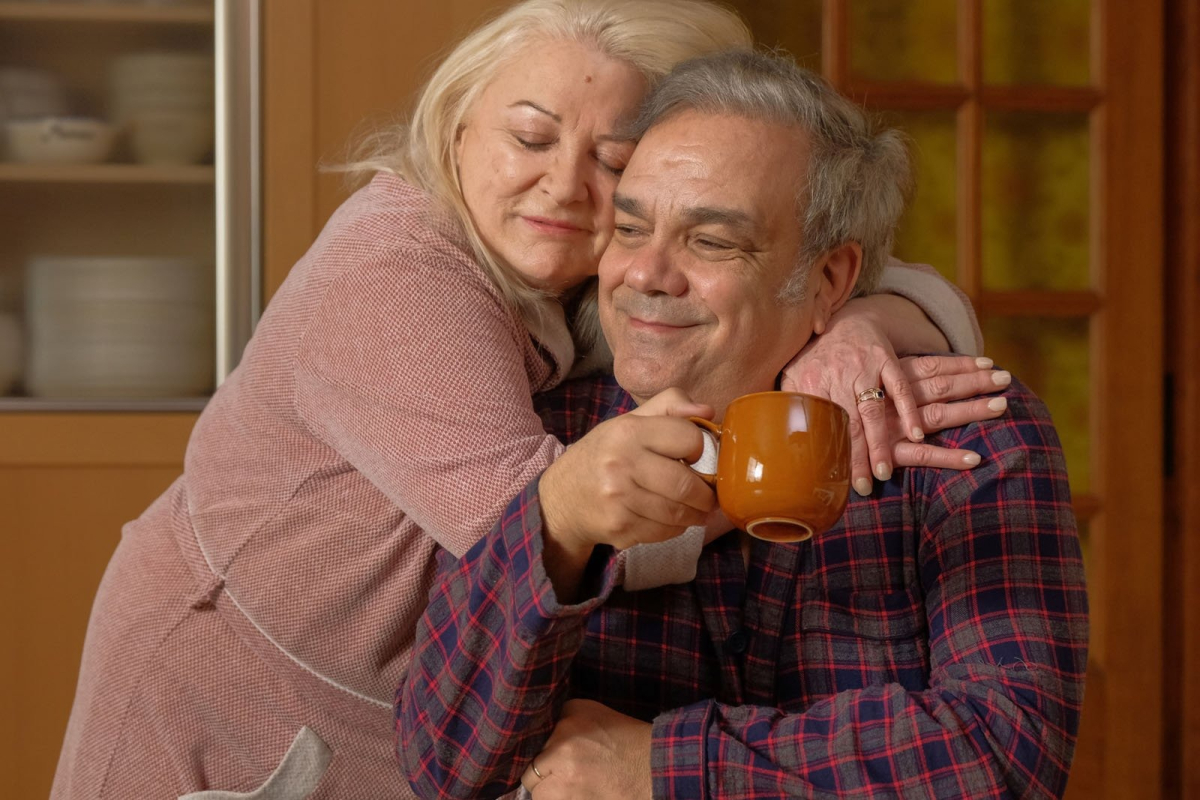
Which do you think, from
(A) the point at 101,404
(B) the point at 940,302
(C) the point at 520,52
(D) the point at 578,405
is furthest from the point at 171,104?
(B) the point at 940,302

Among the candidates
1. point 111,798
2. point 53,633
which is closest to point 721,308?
point 111,798

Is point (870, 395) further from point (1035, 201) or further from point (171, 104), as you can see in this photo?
point (171, 104)

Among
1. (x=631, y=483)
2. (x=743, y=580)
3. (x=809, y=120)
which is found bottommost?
(x=743, y=580)

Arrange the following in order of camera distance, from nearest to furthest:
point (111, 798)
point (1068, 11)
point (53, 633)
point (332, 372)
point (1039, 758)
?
1. point (1039, 758)
2. point (332, 372)
3. point (111, 798)
4. point (53, 633)
5. point (1068, 11)

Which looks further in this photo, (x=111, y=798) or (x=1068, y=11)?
(x=1068, y=11)

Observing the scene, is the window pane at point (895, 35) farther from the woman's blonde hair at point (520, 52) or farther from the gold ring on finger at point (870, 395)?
the gold ring on finger at point (870, 395)

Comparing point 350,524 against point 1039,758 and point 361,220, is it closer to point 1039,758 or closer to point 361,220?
point 361,220

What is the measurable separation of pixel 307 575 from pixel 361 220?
0.38 metres

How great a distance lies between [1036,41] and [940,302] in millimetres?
1583

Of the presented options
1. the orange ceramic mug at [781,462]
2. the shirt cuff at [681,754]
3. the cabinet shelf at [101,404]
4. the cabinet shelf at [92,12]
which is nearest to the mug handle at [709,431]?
the orange ceramic mug at [781,462]

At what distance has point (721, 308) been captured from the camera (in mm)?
1258

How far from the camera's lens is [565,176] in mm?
1315

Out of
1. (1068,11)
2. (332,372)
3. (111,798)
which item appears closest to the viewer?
Result: (332,372)

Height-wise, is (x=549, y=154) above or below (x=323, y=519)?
above
